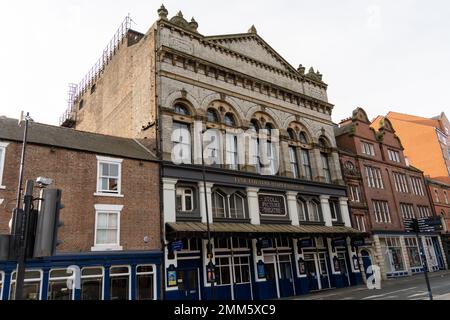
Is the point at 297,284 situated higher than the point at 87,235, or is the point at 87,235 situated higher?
the point at 87,235

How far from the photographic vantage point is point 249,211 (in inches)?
929

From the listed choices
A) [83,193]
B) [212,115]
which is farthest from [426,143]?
[83,193]

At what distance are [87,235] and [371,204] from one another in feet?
90.4

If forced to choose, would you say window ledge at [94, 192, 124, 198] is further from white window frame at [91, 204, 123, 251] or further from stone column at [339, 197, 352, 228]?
stone column at [339, 197, 352, 228]

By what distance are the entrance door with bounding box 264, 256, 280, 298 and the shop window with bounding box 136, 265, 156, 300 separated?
8.36 m

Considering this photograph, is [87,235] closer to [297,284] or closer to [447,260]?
[297,284]

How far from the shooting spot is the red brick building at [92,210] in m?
15.4

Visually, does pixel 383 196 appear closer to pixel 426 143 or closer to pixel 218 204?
pixel 218 204

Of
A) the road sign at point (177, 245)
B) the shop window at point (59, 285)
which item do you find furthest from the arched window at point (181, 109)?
the shop window at point (59, 285)

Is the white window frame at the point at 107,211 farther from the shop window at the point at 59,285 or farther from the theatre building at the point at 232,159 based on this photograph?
the theatre building at the point at 232,159


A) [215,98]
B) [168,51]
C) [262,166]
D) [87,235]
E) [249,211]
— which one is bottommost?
[87,235]

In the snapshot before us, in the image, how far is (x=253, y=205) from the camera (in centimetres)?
2386
